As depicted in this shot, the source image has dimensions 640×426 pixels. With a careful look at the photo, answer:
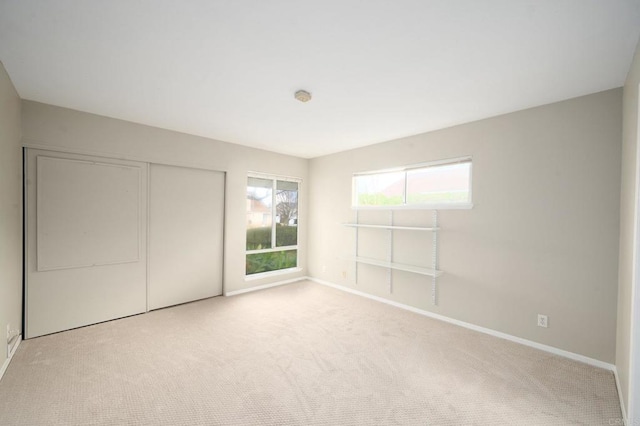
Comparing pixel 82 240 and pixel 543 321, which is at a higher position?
pixel 82 240

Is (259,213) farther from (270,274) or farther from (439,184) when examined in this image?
(439,184)

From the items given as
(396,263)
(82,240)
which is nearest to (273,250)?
(396,263)

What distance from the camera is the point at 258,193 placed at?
469 cm

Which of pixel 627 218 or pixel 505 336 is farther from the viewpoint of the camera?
pixel 505 336

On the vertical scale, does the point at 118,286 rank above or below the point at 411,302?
above

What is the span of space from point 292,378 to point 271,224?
3.00m

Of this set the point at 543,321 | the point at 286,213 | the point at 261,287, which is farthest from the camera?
the point at 286,213

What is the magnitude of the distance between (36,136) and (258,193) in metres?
2.74

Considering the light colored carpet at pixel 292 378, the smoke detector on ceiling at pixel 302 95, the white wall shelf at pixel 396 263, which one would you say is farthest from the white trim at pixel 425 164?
the light colored carpet at pixel 292 378

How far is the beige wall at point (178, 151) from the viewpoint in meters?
2.82

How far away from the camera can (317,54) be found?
1878 millimetres

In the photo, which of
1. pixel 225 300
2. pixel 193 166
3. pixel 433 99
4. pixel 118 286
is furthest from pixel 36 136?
pixel 433 99

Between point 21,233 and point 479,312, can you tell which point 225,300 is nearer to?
point 21,233

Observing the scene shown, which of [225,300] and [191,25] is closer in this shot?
[191,25]
